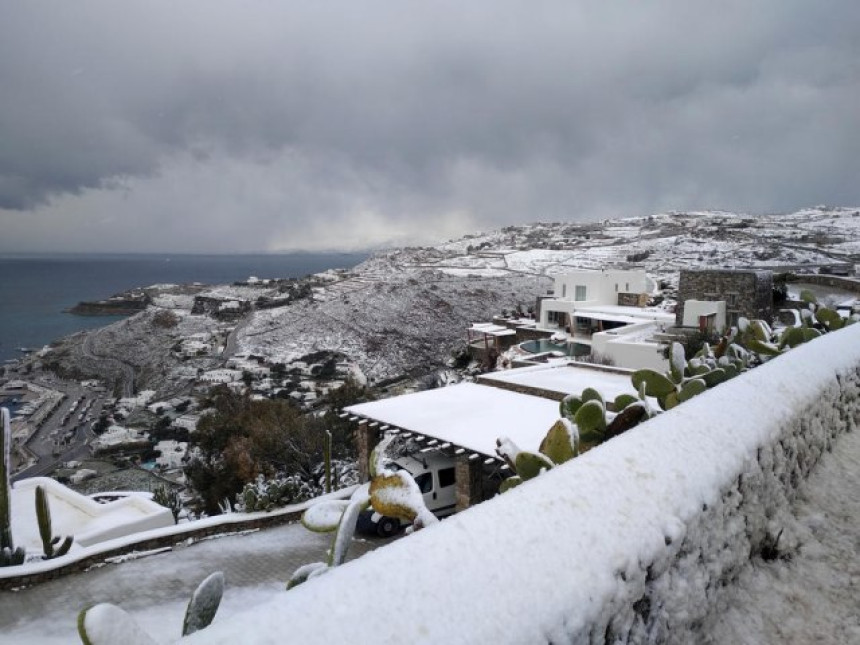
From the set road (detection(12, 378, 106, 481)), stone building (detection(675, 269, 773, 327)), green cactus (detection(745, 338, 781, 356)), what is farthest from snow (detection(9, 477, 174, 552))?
stone building (detection(675, 269, 773, 327))

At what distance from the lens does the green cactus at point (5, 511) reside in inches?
312

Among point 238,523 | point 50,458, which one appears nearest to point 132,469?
point 50,458

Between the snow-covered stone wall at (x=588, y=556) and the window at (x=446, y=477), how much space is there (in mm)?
8494

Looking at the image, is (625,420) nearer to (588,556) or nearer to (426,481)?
(588,556)

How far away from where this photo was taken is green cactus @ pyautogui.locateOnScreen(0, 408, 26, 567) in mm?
7922

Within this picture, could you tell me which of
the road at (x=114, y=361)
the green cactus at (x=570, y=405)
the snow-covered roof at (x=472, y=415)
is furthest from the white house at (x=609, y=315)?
the road at (x=114, y=361)

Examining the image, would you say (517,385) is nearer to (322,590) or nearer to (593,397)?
(593,397)

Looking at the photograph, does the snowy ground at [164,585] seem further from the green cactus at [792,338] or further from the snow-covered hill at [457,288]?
the snow-covered hill at [457,288]

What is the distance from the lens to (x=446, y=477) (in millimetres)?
10789

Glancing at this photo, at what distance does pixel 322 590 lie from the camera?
3.65 feet

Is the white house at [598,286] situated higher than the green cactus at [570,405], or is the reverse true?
the green cactus at [570,405]

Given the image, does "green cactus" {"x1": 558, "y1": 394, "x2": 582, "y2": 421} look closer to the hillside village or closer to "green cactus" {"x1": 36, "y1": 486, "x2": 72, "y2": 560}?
the hillside village

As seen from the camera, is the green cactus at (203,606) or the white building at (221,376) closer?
the green cactus at (203,606)

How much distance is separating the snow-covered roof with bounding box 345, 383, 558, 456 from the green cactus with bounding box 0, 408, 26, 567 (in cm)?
579
